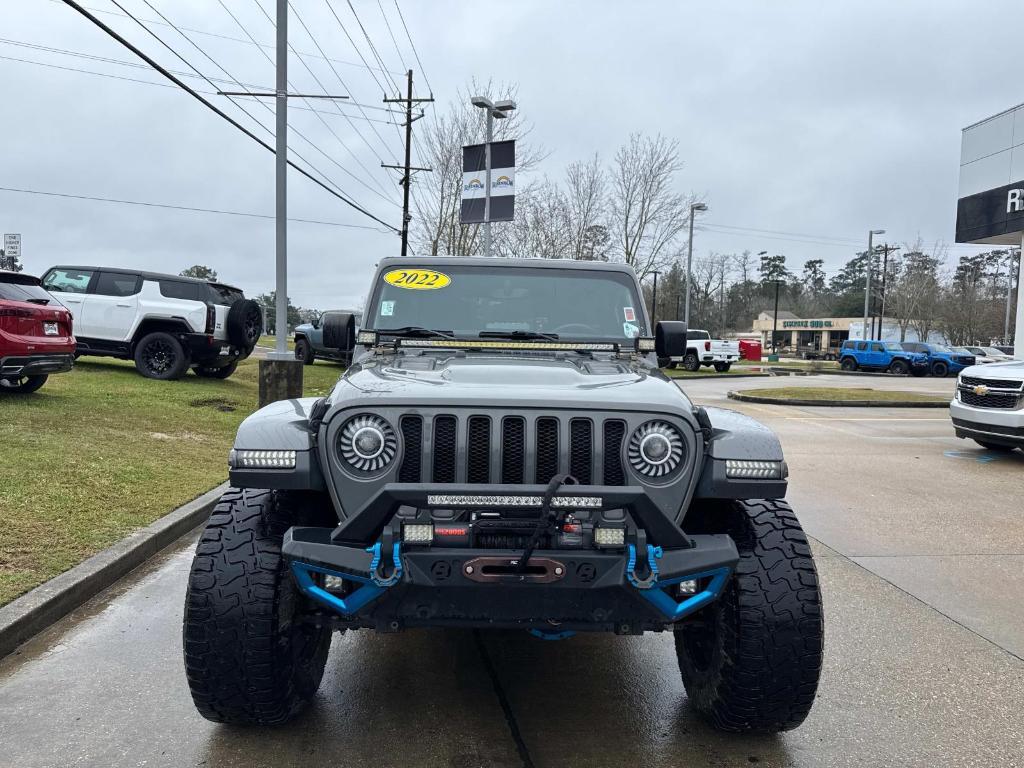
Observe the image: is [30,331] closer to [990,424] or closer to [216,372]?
[216,372]

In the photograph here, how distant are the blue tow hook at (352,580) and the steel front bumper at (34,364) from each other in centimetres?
791

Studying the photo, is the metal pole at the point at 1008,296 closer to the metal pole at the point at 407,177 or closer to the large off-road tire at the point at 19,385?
the metal pole at the point at 407,177

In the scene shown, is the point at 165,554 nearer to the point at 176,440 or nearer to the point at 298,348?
the point at 176,440

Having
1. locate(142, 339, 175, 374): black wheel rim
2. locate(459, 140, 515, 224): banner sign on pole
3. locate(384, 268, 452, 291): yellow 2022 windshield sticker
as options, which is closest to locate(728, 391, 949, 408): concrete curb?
locate(459, 140, 515, 224): banner sign on pole

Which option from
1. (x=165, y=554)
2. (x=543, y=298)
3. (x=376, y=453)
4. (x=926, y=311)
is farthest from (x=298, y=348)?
(x=926, y=311)

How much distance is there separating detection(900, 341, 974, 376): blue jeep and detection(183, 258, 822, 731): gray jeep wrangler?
3771 centimetres

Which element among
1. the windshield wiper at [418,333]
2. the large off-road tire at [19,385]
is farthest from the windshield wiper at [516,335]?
the large off-road tire at [19,385]

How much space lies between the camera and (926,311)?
63344mm

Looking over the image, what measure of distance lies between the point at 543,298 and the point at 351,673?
2148mm

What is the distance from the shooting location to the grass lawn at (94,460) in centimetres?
491

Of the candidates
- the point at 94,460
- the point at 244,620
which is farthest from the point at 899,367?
the point at 244,620

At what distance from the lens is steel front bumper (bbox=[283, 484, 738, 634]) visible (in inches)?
97.0

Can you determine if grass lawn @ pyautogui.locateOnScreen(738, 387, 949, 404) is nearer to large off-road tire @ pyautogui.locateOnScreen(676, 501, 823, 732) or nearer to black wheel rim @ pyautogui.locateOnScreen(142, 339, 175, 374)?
black wheel rim @ pyautogui.locateOnScreen(142, 339, 175, 374)

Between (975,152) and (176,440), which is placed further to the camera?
(975,152)
